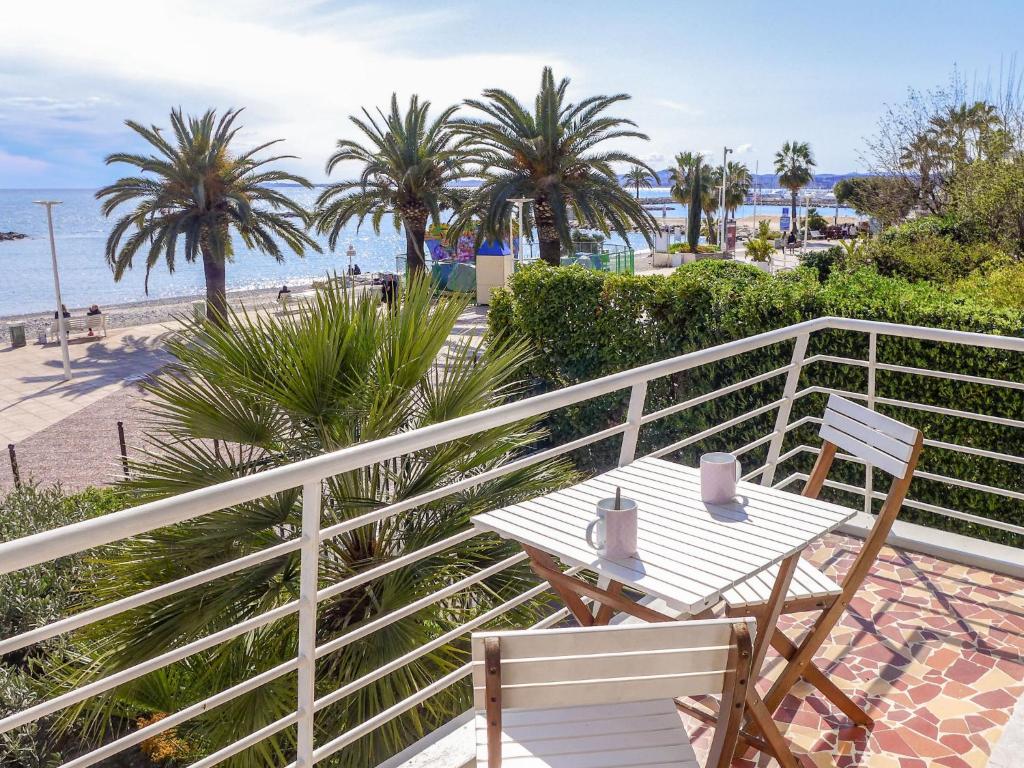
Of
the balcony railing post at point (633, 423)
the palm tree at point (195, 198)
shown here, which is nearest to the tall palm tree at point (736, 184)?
the palm tree at point (195, 198)

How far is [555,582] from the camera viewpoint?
213cm

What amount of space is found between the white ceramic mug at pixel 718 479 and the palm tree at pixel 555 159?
59.0 feet

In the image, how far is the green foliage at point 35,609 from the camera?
5.52 metres

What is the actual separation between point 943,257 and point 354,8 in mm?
11001

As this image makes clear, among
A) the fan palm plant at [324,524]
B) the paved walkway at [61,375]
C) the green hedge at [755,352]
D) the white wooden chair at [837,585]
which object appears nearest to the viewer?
the white wooden chair at [837,585]

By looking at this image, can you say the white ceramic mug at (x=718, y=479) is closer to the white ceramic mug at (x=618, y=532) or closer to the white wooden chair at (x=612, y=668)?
the white ceramic mug at (x=618, y=532)

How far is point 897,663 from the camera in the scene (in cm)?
302

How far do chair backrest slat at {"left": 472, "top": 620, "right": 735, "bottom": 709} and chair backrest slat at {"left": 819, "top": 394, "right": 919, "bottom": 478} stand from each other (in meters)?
1.21

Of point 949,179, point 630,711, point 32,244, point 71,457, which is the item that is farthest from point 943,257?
point 32,244

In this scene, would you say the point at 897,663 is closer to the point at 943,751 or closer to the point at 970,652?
the point at 970,652

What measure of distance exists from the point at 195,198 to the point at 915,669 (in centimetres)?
2315

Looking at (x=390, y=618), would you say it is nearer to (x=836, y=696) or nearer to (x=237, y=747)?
(x=237, y=747)

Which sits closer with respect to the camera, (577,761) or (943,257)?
(577,761)

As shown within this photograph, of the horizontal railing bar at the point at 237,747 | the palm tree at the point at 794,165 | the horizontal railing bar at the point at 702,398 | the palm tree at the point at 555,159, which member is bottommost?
the horizontal railing bar at the point at 237,747
